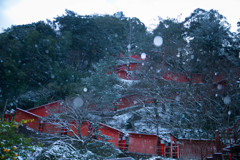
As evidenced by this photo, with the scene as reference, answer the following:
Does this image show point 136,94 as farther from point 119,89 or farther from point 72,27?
point 72,27

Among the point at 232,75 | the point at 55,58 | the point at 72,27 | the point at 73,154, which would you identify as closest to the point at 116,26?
the point at 72,27

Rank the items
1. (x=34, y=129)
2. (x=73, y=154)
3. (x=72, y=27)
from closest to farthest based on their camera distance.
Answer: (x=73, y=154) < (x=34, y=129) < (x=72, y=27)

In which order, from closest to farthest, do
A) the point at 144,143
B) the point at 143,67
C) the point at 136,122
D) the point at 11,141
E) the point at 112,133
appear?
the point at 11,141 < the point at 144,143 < the point at 112,133 < the point at 136,122 < the point at 143,67

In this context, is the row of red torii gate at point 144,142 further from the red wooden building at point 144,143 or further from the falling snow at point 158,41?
the falling snow at point 158,41

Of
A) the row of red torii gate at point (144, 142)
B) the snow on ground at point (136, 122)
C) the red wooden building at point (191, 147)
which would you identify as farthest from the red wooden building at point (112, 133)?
the red wooden building at point (191, 147)

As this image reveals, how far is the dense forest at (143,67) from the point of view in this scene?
15758mm

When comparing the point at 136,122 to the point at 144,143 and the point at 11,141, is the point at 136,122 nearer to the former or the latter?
the point at 144,143

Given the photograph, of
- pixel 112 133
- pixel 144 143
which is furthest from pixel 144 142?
pixel 112 133

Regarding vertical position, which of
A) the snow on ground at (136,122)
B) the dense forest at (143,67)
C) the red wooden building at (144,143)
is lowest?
the red wooden building at (144,143)

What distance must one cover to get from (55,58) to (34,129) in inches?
420

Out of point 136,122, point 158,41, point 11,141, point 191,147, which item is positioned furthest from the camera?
point 158,41

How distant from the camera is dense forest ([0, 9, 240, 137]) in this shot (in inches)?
620

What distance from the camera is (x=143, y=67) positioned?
19.7m

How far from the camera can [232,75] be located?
14.9 meters
